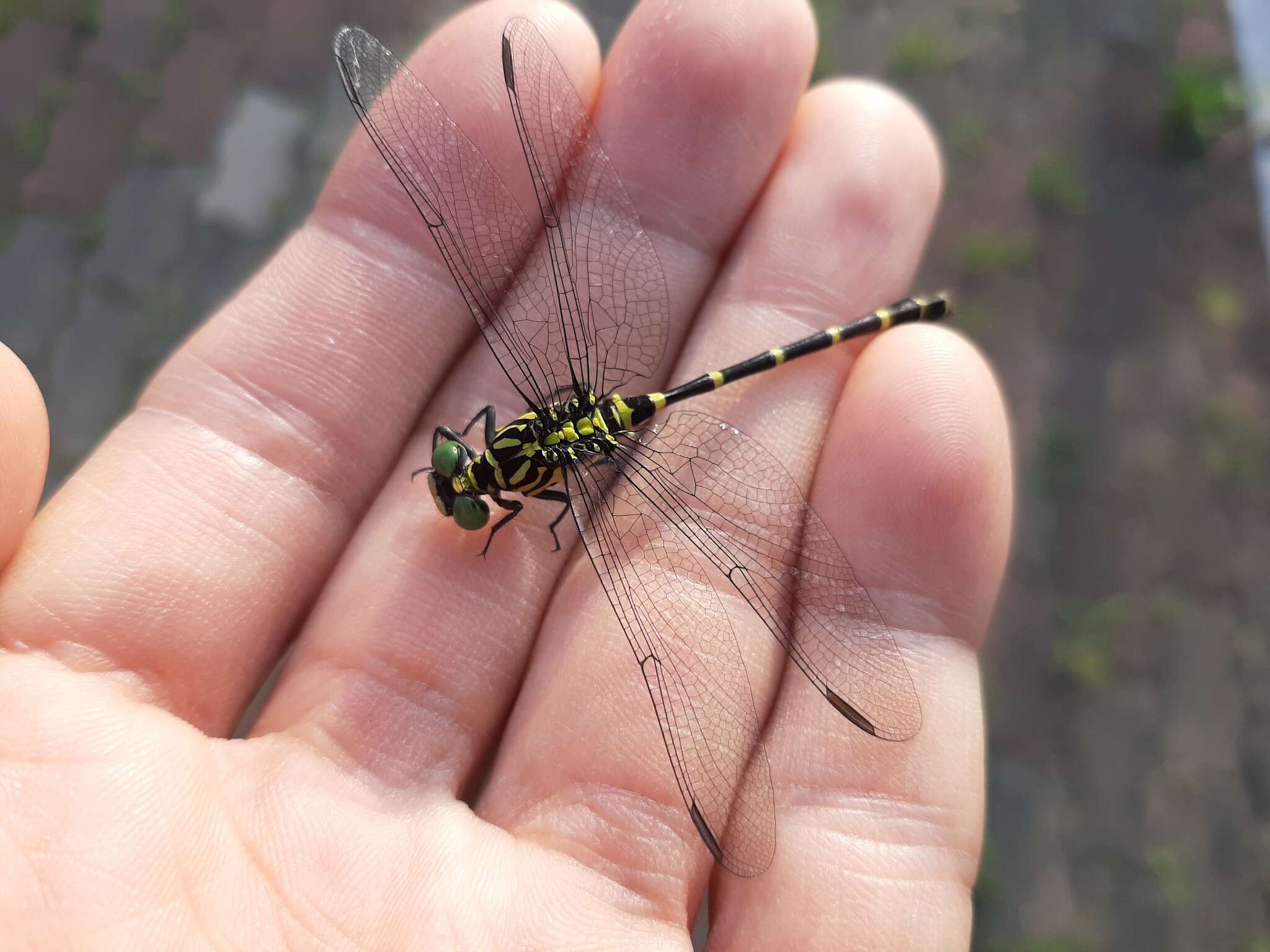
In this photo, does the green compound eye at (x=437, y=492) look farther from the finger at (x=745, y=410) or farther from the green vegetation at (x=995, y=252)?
the green vegetation at (x=995, y=252)

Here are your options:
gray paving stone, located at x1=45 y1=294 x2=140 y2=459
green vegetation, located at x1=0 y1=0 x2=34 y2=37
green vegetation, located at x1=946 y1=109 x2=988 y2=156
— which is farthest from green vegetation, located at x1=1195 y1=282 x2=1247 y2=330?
green vegetation, located at x1=0 y1=0 x2=34 y2=37

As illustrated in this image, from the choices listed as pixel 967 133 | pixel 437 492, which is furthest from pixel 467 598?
pixel 967 133

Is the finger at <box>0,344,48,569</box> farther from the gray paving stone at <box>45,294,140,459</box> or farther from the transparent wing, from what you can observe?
the gray paving stone at <box>45,294,140,459</box>

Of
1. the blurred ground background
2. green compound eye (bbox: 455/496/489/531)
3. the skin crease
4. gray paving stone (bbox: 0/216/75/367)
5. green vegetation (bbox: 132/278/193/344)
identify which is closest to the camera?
the skin crease

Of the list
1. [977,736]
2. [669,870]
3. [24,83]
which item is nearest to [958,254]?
[977,736]

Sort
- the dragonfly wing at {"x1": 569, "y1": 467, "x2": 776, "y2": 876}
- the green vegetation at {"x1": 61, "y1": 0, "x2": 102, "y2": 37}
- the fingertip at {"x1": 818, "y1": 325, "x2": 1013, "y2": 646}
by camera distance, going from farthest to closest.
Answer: the green vegetation at {"x1": 61, "y1": 0, "x2": 102, "y2": 37} < the fingertip at {"x1": 818, "y1": 325, "x2": 1013, "y2": 646} < the dragonfly wing at {"x1": 569, "y1": 467, "x2": 776, "y2": 876}

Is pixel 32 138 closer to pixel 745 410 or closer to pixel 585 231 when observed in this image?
pixel 585 231

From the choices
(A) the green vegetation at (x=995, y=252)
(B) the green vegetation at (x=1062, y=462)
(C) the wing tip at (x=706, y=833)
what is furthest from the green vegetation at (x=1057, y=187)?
(C) the wing tip at (x=706, y=833)
